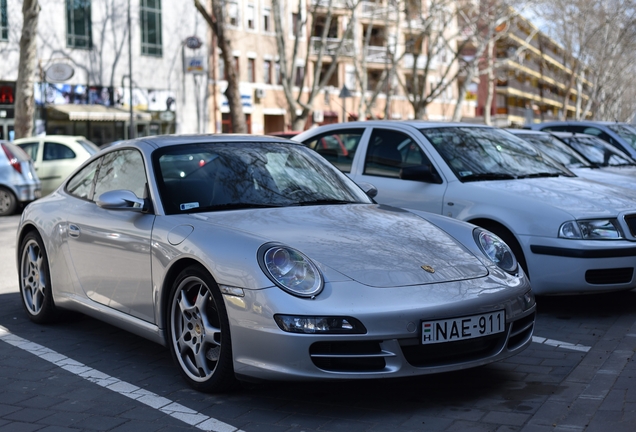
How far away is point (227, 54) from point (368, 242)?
22.2 metres

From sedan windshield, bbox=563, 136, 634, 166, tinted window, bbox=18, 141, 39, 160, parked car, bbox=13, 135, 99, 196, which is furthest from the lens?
tinted window, bbox=18, 141, 39, 160

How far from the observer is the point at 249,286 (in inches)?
167

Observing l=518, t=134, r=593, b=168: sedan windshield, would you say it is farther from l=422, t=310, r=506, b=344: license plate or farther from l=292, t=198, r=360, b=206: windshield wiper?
l=422, t=310, r=506, b=344: license plate

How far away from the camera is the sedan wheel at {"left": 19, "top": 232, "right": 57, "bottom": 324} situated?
6246mm

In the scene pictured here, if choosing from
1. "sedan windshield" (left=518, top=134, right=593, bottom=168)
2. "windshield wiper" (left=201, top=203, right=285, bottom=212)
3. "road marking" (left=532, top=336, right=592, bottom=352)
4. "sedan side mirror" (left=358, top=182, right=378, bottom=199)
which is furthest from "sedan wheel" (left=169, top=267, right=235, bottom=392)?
"sedan windshield" (left=518, top=134, right=593, bottom=168)

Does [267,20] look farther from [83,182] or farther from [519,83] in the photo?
[519,83]

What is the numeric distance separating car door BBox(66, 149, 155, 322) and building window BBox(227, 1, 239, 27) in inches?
1612

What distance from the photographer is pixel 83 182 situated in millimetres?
6234

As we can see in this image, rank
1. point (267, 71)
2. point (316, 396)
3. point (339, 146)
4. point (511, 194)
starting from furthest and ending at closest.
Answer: point (267, 71), point (339, 146), point (511, 194), point (316, 396)

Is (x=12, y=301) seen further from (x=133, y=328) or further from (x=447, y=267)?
(x=447, y=267)

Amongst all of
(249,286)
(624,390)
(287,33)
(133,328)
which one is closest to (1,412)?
(133,328)

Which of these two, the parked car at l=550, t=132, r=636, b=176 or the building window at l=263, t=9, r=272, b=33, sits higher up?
the building window at l=263, t=9, r=272, b=33

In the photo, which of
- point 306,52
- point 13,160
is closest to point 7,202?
point 13,160

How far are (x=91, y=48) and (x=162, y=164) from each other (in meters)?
34.1
